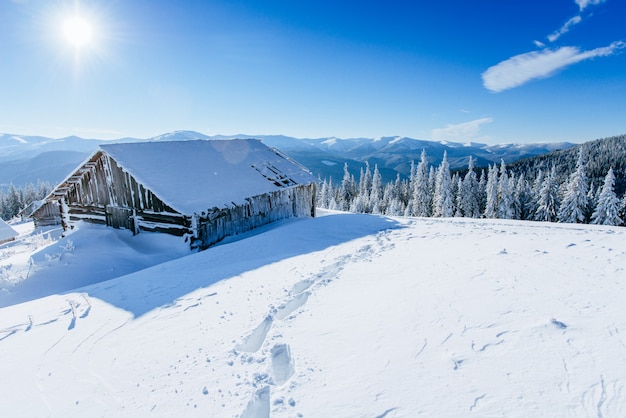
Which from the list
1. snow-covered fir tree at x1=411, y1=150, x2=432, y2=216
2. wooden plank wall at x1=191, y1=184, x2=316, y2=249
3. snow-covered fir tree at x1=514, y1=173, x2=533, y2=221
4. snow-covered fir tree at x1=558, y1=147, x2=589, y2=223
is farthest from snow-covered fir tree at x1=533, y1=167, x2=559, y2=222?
wooden plank wall at x1=191, y1=184, x2=316, y2=249

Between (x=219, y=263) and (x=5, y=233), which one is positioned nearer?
(x=219, y=263)

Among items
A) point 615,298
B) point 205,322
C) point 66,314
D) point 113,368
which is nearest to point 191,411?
point 113,368

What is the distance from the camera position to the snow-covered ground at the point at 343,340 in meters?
3.58

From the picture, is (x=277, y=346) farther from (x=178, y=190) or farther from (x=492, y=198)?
(x=492, y=198)

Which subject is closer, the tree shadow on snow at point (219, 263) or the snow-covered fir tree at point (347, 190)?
the tree shadow on snow at point (219, 263)

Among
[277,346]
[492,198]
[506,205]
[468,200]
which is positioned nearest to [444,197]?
[468,200]

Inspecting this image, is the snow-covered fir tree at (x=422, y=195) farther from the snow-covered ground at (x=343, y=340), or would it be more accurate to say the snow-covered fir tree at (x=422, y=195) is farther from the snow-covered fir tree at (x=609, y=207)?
the snow-covered ground at (x=343, y=340)

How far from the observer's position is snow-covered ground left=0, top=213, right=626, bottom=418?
3.58 m

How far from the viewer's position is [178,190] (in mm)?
14844

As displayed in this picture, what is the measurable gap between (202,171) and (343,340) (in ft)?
49.3

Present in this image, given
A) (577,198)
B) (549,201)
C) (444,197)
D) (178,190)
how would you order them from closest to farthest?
(178,190)
(577,198)
(549,201)
(444,197)

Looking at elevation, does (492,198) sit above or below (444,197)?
below

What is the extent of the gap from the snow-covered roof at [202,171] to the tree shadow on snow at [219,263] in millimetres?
3147

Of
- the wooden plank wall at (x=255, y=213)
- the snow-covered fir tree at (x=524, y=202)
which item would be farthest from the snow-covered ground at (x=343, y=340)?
the snow-covered fir tree at (x=524, y=202)
